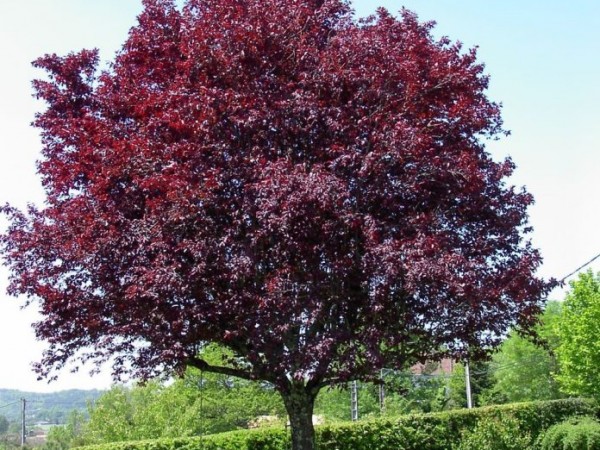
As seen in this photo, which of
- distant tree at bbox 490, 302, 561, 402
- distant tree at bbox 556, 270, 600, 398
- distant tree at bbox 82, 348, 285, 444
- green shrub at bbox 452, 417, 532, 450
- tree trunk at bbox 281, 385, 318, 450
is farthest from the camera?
distant tree at bbox 490, 302, 561, 402

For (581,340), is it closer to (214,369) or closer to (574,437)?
(574,437)

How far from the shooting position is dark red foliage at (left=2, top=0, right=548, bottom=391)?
7.38 metres

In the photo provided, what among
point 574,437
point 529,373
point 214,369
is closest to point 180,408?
point 574,437

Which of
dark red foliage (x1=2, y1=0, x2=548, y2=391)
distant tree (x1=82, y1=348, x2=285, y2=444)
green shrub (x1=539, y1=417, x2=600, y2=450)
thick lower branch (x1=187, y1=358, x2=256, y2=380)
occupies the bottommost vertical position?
green shrub (x1=539, y1=417, x2=600, y2=450)

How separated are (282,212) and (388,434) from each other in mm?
10474

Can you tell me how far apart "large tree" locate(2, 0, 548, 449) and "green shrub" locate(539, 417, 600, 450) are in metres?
8.99

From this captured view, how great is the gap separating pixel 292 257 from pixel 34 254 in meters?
3.44

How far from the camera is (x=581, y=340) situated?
24.8 meters

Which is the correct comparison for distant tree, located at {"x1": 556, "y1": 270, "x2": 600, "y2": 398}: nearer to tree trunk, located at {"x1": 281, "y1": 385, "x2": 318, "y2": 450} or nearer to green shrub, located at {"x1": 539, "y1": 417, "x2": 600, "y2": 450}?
green shrub, located at {"x1": 539, "y1": 417, "x2": 600, "y2": 450}

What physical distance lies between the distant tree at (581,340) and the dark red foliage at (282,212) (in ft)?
57.8

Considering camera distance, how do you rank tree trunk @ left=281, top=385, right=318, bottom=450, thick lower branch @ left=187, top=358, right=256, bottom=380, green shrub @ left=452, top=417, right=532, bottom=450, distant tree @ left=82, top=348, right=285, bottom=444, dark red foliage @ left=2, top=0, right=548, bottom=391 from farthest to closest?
distant tree @ left=82, top=348, right=285, bottom=444 → green shrub @ left=452, top=417, right=532, bottom=450 → tree trunk @ left=281, top=385, right=318, bottom=450 → thick lower branch @ left=187, top=358, right=256, bottom=380 → dark red foliage @ left=2, top=0, right=548, bottom=391

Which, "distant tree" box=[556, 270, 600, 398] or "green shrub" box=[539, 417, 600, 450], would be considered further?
"distant tree" box=[556, 270, 600, 398]

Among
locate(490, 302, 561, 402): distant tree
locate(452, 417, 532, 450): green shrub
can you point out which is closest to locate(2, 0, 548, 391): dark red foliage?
locate(452, 417, 532, 450): green shrub

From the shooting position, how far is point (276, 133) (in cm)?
804
